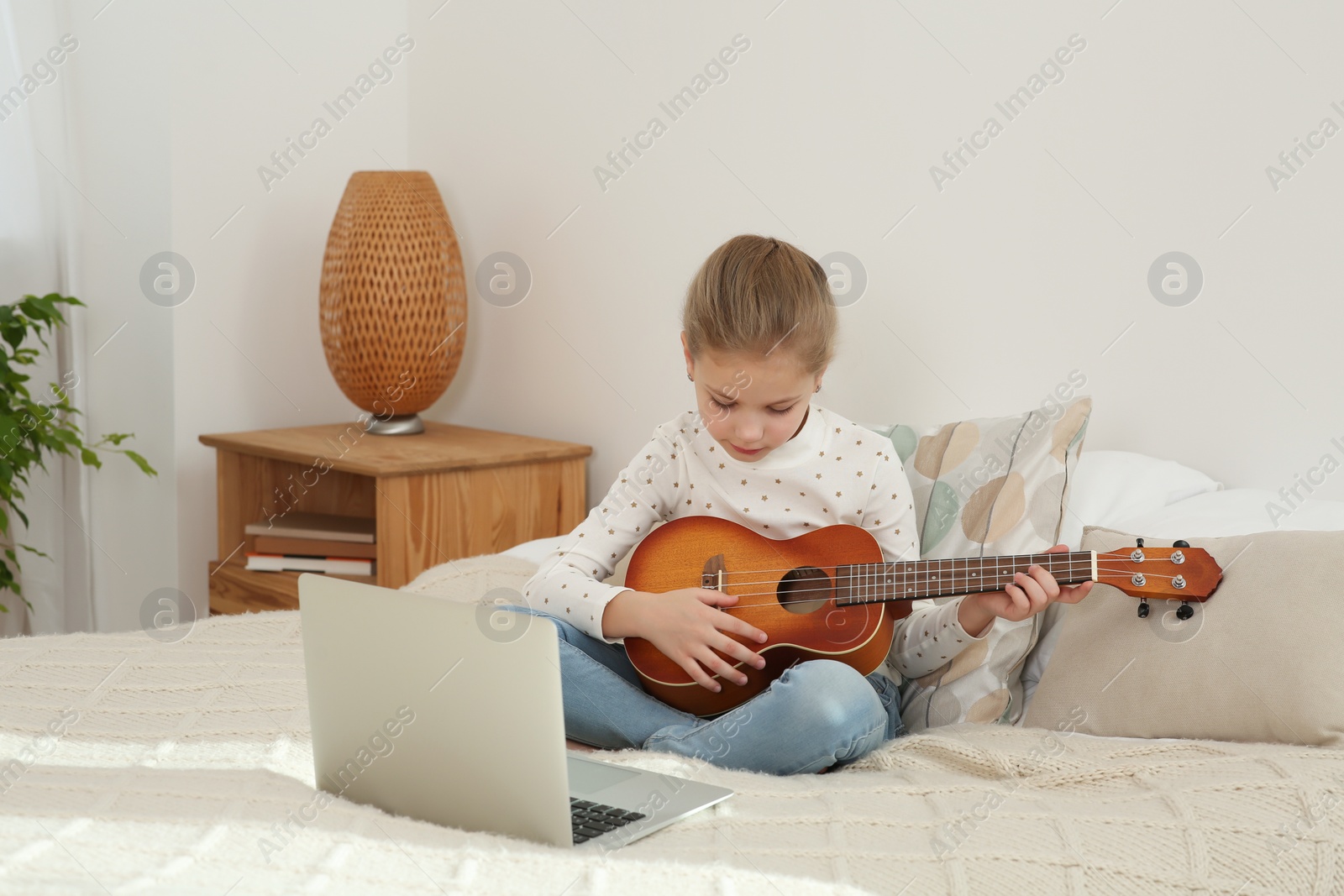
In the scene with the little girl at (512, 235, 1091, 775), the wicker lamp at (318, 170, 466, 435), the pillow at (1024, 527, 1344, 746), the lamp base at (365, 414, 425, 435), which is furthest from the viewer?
the lamp base at (365, 414, 425, 435)

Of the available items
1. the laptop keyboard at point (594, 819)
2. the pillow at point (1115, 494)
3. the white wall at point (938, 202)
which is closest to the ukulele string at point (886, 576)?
the pillow at point (1115, 494)

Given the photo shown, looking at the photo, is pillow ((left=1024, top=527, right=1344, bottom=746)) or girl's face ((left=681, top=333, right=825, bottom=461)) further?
girl's face ((left=681, top=333, right=825, bottom=461))

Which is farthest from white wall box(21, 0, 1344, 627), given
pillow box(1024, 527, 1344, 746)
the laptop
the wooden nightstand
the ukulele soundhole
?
the laptop

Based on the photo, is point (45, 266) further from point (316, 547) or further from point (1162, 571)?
point (1162, 571)

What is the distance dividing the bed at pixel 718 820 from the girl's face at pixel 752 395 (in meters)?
0.37

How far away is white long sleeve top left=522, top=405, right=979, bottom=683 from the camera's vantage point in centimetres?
134

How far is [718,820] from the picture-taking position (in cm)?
91

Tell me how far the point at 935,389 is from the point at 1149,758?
0.83 meters

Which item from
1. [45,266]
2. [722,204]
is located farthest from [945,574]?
[45,266]

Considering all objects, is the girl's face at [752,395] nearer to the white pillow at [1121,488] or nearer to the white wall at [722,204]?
the white pillow at [1121,488]

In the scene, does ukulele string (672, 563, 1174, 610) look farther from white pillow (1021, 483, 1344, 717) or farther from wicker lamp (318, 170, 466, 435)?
wicker lamp (318, 170, 466, 435)

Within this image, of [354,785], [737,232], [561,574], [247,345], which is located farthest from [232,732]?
[247,345]

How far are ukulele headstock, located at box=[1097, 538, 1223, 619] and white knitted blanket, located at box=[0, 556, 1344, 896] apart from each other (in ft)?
0.36

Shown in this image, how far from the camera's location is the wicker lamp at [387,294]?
2258 millimetres
